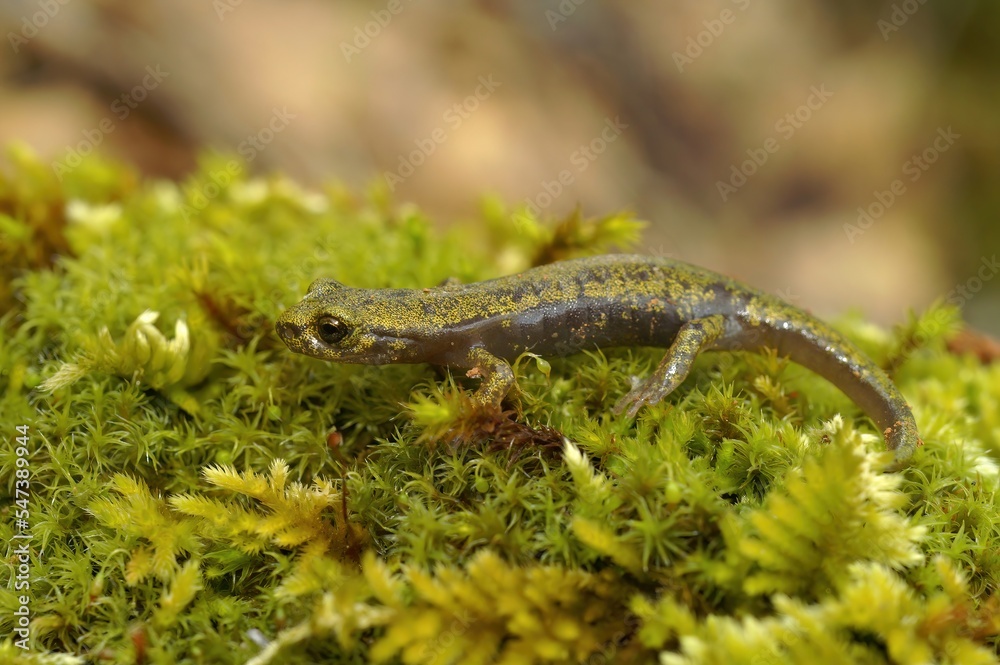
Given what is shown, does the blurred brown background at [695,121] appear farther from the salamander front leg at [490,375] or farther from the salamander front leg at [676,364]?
the salamander front leg at [490,375]

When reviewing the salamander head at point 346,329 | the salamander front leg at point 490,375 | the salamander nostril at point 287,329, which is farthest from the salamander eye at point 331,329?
the salamander front leg at point 490,375

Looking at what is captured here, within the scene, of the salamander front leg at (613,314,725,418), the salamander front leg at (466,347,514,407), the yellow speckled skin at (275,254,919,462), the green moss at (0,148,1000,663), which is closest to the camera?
the green moss at (0,148,1000,663)

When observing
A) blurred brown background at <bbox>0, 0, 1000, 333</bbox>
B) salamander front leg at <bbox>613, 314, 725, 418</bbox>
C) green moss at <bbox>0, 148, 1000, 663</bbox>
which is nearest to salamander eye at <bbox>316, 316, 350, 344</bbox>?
green moss at <bbox>0, 148, 1000, 663</bbox>

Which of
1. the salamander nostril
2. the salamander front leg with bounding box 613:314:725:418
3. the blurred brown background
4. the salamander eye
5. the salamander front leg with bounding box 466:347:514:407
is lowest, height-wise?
the salamander nostril

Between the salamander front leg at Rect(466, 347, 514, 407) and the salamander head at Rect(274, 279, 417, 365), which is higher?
the salamander front leg at Rect(466, 347, 514, 407)

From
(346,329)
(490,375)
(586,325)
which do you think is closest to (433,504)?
(490,375)

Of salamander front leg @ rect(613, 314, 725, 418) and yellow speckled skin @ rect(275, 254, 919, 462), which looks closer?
salamander front leg @ rect(613, 314, 725, 418)

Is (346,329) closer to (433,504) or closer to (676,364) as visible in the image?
(433,504)

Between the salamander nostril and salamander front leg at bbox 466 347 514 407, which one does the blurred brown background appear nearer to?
salamander front leg at bbox 466 347 514 407
